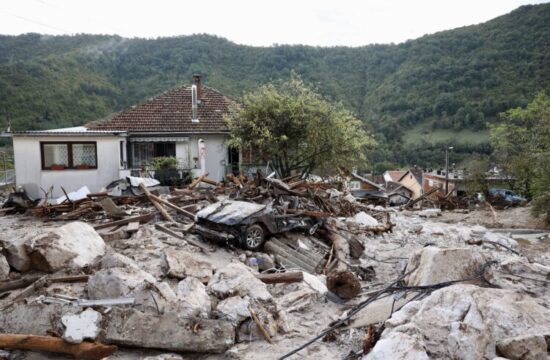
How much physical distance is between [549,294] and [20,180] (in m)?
20.1

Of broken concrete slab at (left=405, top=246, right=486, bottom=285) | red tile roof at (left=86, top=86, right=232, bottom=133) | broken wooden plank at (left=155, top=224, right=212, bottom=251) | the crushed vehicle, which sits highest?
red tile roof at (left=86, top=86, right=232, bottom=133)

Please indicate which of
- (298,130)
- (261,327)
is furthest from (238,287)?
(298,130)

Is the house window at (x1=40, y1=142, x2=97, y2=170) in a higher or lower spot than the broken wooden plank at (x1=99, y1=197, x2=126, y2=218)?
higher

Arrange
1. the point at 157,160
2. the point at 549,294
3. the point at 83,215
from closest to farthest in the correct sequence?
the point at 549,294 < the point at 83,215 < the point at 157,160

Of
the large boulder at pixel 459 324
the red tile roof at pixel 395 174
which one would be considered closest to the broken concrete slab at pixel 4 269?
the large boulder at pixel 459 324

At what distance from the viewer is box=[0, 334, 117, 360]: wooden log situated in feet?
15.2

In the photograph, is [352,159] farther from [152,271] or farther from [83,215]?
[152,271]

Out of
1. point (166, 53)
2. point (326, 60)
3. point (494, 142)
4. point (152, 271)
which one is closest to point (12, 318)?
point (152, 271)

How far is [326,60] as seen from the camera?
58094mm

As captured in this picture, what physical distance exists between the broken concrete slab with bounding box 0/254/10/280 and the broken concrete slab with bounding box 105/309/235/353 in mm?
2989

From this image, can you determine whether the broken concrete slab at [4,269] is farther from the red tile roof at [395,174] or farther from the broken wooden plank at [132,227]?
the red tile roof at [395,174]

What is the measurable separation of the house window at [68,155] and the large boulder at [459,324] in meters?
17.9

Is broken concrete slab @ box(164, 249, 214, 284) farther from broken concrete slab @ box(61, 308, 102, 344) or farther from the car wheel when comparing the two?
the car wheel

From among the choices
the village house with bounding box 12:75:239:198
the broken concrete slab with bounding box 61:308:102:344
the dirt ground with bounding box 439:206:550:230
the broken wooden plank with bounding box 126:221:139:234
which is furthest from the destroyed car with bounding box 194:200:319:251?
the dirt ground with bounding box 439:206:550:230
